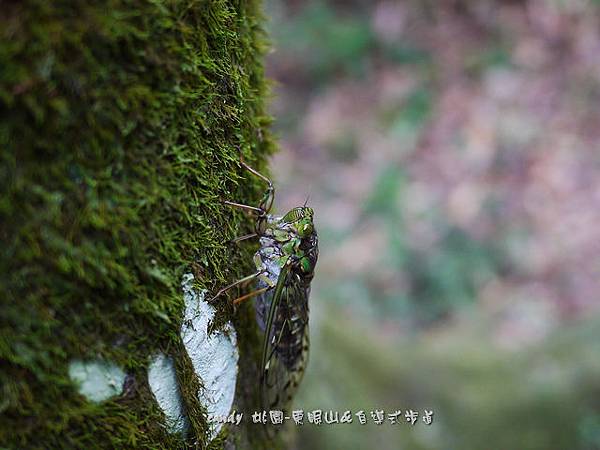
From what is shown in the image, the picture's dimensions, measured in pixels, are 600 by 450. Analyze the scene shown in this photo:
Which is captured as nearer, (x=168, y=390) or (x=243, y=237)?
(x=168, y=390)

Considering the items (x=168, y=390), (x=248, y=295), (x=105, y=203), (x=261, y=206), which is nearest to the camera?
(x=105, y=203)

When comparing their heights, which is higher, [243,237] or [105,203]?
[243,237]

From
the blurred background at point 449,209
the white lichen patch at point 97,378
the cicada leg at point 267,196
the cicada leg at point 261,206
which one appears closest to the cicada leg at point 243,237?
the cicada leg at point 261,206

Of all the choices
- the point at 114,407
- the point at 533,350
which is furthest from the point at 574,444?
the point at 114,407

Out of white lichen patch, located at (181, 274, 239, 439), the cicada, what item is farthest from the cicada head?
white lichen patch, located at (181, 274, 239, 439)

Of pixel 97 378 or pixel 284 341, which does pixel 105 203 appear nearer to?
pixel 97 378

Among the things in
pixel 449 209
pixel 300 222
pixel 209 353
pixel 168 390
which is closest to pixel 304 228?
pixel 300 222
